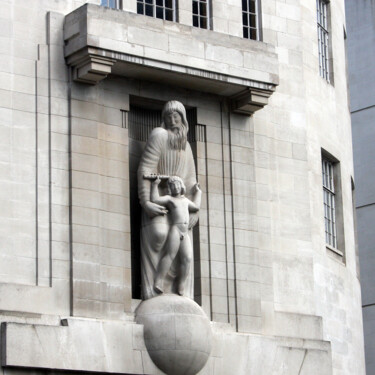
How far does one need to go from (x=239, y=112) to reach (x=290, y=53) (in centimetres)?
265

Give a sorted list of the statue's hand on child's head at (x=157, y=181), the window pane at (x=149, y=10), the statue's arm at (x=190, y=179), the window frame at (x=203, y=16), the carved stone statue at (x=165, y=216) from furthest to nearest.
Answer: the window frame at (x=203, y=16) < the window pane at (x=149, y=10) < the statue's arm at (x=190, y=179) < the statue's hand on child's head at (x=157, y=181) < the carved stone statue at (x=165, y=216)

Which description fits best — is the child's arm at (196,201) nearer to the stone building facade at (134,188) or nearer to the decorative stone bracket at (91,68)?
the stone building facade at (134,188)

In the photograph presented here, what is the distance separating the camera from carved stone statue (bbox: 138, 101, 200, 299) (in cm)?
2920

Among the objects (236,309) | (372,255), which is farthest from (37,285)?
(372,255)

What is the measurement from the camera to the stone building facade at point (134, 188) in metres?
27.9

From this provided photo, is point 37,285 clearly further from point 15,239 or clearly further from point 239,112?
point 239,112

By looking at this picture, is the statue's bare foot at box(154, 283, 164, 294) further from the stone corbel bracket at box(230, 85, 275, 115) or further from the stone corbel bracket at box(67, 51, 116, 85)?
the stone corbel bracket at box(230, 85, 275, 115)

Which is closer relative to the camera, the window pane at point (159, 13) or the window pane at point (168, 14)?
the window pane at point (159, 13)

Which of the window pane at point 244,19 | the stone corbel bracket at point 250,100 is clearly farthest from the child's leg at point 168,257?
the window pane at point 244,19

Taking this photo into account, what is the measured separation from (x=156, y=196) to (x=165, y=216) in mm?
437

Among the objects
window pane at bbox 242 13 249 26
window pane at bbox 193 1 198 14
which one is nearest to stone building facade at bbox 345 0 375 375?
window pane at bbox 242 13 249 26

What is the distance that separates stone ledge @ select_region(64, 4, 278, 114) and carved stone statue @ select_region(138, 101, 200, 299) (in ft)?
2.95

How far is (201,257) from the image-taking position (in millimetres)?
30141

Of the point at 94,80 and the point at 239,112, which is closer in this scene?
the point at 94,80
